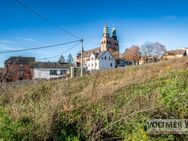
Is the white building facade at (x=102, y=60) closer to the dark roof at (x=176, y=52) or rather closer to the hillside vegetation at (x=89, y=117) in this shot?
the dark roof at (x=176, y=52)

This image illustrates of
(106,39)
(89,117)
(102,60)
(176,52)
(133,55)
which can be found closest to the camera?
(89,117)

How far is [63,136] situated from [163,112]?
2393 millimetres

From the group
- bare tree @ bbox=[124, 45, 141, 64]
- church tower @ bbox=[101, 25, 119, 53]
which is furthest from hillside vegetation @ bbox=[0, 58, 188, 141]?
church tower @ bbox=[101, 25, 119, 53]

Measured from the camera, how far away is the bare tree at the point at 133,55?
66125mm

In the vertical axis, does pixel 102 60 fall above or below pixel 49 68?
above

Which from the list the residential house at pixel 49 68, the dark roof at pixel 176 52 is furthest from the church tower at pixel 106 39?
the residential house at pixel 49 68

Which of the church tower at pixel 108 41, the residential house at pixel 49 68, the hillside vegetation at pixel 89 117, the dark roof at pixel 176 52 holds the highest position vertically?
the church tower at pixel 108 41

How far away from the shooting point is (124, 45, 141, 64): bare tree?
66125 mm

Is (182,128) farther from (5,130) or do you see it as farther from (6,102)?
(6,102)

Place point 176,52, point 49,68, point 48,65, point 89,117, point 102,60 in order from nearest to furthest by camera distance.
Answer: point 89,117
point 48,65
point 49,68
point 176,52
point 102,60

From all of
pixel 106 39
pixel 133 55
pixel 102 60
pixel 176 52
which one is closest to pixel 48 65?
pixel 102 60

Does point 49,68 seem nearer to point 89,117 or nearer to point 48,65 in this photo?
point 48,65

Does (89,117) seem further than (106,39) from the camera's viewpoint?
No

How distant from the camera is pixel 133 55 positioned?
66.6m
